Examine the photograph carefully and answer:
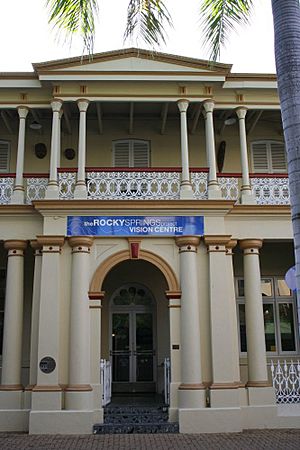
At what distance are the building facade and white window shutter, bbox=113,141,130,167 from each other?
0.11 meters

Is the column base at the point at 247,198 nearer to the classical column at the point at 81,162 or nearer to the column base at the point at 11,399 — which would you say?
the classical column at the point at 81,162

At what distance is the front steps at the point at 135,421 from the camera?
12.1 meters

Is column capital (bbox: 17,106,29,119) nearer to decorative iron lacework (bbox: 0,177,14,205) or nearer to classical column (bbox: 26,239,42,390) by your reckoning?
decorative iron lacework (bbox: 0,177,14,205)

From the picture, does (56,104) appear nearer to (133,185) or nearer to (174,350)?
(133,185)

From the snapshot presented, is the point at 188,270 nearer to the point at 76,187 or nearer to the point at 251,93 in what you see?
the point at 76,187

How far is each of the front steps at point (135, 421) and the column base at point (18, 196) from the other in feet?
17.6

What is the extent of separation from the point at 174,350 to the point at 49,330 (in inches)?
115

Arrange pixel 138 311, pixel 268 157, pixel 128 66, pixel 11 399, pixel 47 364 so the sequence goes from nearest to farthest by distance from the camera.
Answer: pixel 47 364 → pixel 11 399 → pixel 128 66 → pixel 138 311 → pixel 268 157

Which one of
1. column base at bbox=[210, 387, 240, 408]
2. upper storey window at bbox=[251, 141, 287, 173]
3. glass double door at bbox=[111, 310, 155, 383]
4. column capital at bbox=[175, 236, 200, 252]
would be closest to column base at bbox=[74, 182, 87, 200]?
column capital at bbox=[175, 236, 200, 252]

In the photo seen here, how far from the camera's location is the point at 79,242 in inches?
517

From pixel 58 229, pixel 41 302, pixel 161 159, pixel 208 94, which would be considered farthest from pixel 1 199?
pixel 208 94

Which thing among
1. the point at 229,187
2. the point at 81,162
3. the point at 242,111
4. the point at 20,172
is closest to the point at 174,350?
the point at 229,187

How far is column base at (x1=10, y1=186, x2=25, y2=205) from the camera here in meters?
13.7

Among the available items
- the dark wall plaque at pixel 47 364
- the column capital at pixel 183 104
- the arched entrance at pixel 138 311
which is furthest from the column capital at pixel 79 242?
the column capital at pixel 183 104
